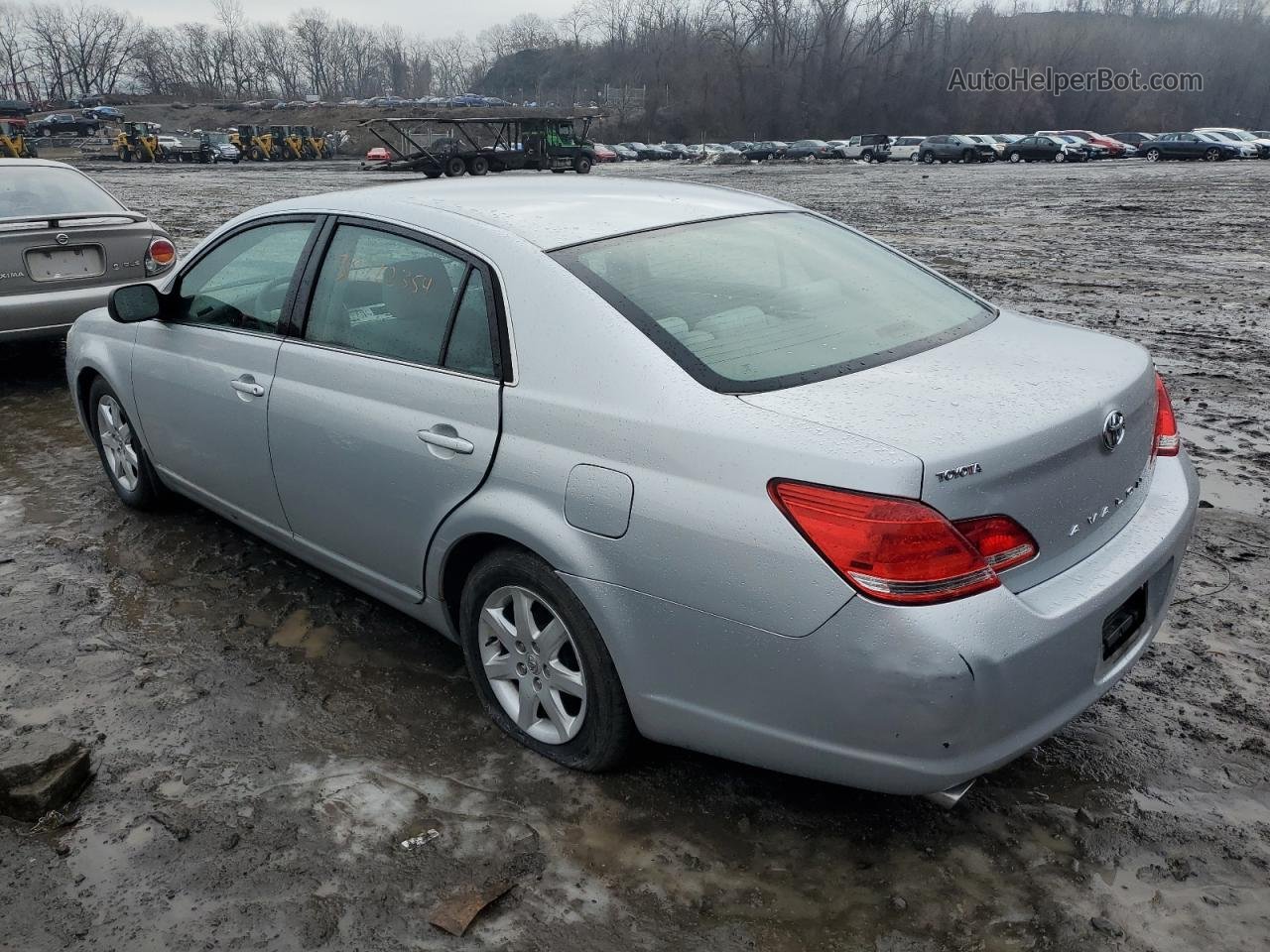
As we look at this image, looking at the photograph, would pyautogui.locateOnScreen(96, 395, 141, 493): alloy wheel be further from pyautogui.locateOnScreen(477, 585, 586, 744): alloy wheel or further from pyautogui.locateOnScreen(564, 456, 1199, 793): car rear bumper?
pyautogui.locateOnScreen(564, 456, 1199, 793): car rear bumper

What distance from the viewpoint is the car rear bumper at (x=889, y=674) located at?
6.88 ft

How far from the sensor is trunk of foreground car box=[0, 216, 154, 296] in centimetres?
659

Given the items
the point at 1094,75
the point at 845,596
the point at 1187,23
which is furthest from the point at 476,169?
the point at 1187,23

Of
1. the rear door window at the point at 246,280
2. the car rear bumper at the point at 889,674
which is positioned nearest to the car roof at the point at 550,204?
the rear door window at the point at 246,280

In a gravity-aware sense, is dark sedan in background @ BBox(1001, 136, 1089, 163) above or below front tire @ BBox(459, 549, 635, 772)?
below

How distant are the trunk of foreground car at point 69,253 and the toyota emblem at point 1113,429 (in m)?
6.62

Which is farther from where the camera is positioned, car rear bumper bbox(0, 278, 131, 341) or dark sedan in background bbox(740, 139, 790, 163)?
dark sedan in background bbox(740, 139, 790, 163)

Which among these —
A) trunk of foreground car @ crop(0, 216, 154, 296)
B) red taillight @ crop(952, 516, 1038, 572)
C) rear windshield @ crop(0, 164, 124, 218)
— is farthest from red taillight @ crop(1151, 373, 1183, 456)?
rear windshield @ crop(0, 164, 124, 218)

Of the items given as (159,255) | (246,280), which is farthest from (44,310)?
(246,280)

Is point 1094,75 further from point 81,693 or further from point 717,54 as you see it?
point 81,693

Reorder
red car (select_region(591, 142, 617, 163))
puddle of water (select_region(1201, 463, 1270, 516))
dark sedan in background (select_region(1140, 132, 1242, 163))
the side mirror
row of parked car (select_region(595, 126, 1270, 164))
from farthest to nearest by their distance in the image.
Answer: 1. red car (select_region(591, 142, 617, 163))
2. row of parked car (select_region(595, 126, 1270, 164))
3. dark sedan in background (select_region(1140, 132, 1242, 163))
4. puddle of water (select_region(1201, 463, 1270, 516))
5. the side mirror

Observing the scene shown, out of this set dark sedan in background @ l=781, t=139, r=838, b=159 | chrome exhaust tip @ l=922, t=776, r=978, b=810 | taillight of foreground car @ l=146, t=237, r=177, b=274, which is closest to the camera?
chrome exhaust tip @ l=922, t=776, r=978, b=810

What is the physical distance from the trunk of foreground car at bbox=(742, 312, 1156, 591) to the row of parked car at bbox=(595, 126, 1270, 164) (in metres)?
48.4

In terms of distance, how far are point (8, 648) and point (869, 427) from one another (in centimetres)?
315
